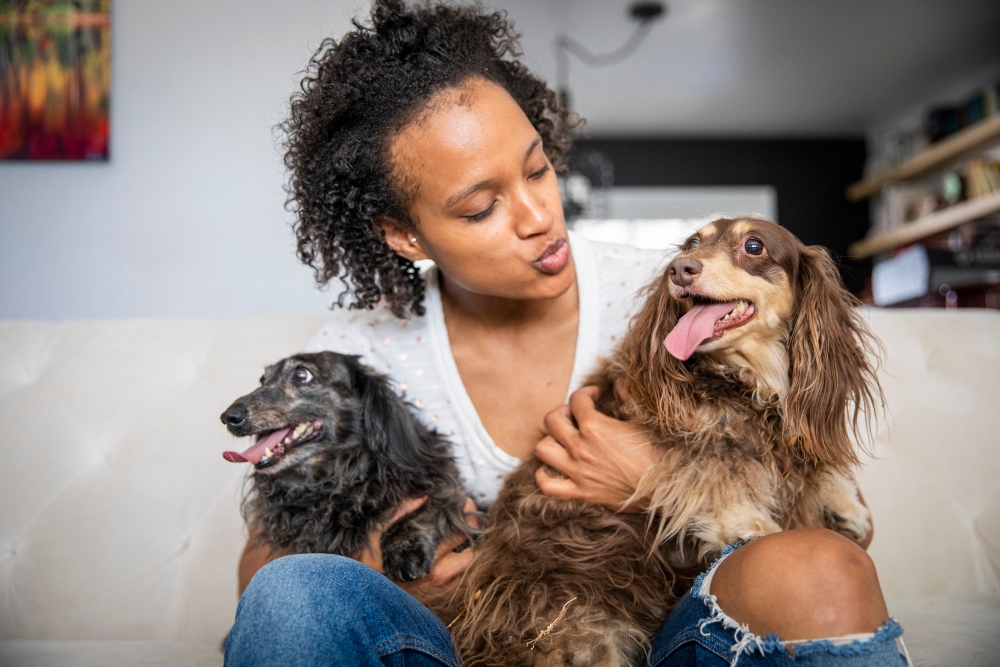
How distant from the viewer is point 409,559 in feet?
5.07

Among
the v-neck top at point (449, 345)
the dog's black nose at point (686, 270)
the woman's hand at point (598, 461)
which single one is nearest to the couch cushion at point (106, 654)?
the v-neck top at point (449, 345)

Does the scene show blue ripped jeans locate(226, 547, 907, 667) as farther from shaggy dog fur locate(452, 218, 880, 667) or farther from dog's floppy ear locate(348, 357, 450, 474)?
dog's floppy ear locate(348, 357, 450, 474)

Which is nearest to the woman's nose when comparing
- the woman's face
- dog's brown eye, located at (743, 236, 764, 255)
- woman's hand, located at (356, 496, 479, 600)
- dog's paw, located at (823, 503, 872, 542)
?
the woman's face

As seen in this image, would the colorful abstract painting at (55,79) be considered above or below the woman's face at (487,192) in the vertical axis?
above

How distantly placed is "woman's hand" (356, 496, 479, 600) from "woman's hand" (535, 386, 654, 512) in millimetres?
259

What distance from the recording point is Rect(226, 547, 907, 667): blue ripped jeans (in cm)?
92

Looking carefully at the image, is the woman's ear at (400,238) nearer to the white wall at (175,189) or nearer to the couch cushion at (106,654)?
the couch cushion at (106,654)

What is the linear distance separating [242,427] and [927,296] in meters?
4.17

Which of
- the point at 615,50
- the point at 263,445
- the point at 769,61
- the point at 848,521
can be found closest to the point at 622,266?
the point at 848,521

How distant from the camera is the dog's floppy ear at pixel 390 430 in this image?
1.66 meters

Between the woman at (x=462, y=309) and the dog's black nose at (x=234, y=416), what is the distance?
0.33m

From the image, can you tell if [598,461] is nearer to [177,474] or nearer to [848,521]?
[848,521]

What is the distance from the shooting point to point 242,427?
1480 millimetres

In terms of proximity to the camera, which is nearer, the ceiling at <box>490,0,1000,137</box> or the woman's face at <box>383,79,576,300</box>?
the woman's face at <box>383,79,576,300</box>
